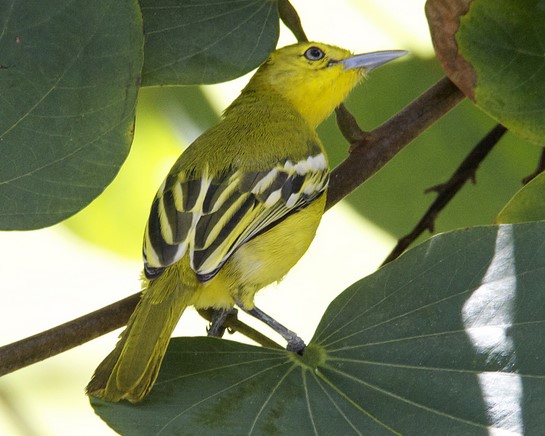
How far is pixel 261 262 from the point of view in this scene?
1658 mm

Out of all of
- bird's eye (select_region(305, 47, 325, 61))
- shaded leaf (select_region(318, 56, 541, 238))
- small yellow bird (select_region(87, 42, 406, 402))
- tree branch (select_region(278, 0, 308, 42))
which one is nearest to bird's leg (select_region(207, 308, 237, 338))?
small yellow bird (select_region(87, 42, 406, 402))

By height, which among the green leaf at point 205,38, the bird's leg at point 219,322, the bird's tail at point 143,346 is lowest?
the bird's leg at point 219,322

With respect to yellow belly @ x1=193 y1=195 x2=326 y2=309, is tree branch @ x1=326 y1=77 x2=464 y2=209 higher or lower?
higher

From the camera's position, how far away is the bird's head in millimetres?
2174

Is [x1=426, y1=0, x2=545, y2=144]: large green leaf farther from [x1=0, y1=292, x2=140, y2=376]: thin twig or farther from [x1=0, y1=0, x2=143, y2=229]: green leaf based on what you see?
[x1=0, y1=292, x2=140, y2=376]: thin twig

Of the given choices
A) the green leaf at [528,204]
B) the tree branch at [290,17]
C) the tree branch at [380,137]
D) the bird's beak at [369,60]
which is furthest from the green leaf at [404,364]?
the bird's beak at [369,60]

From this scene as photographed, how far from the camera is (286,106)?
2.17 m

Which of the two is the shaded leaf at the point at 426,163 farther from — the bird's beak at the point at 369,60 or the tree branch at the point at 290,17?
the tree branch at the point at 290,17

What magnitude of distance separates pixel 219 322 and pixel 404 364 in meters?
0.40

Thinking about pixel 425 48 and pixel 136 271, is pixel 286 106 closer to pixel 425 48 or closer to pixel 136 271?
pixel 425 48

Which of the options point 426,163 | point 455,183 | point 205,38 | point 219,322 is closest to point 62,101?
point 205,38

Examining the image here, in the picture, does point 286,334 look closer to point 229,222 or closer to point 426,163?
point 229,222

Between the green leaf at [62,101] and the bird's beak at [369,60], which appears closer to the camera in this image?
the green leaf at [62,101]

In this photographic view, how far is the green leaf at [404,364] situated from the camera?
1.22m
